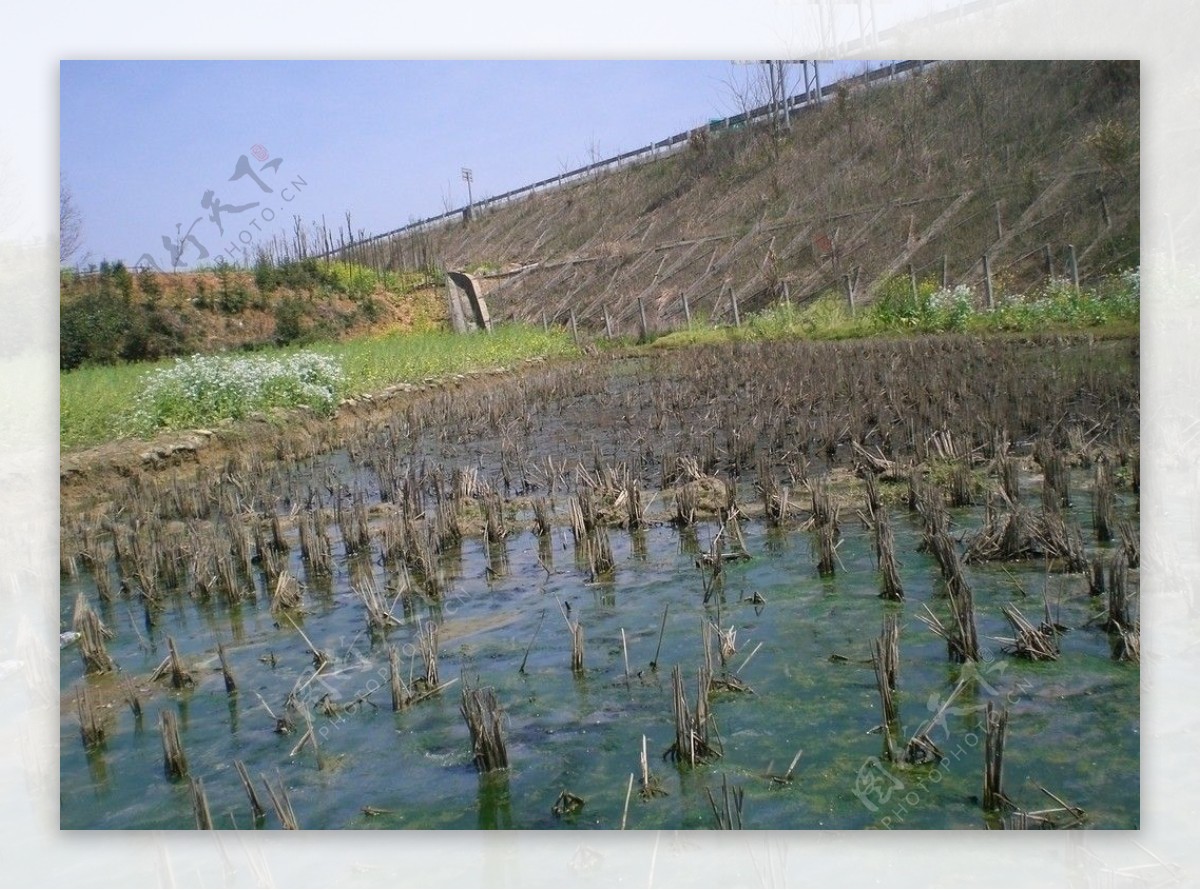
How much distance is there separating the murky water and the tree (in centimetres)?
131

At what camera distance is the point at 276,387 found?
588cm

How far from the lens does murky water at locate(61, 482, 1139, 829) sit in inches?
131

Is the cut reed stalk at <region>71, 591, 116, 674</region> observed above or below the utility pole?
below

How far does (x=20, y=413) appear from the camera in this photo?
166 inches

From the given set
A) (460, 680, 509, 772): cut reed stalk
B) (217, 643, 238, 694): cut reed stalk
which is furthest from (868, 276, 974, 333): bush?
(217, 643, 238, 694): cut reed stalk

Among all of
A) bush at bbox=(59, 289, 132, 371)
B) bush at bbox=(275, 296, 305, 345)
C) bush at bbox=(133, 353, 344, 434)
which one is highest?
bush at bbox=(275, 296, 305, 345)

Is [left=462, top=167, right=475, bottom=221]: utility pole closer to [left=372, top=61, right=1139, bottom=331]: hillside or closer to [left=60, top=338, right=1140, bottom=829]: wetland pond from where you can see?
[left=372, top=61, right=1139, bottom=331]: hillside

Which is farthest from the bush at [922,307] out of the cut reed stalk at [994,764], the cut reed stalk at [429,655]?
the cut reed stalk at [429,655]

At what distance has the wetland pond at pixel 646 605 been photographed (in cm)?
338

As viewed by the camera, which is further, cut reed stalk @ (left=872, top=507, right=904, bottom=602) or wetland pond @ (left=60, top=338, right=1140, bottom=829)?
cut reed stalk @ (left=872, top=507, right=904, bottom=602)

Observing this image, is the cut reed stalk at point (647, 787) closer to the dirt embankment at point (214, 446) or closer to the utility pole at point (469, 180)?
the dirt embankment at point (214, 446)

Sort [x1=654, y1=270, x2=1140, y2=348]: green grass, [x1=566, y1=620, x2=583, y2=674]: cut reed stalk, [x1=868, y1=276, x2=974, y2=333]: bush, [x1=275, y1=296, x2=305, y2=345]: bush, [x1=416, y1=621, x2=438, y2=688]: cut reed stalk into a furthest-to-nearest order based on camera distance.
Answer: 1. [x1=275, y1=296, x2=305, y2=345]: bush
2. [x1=868, y1=276, x2=974, y2=333]: bush
3. [x1=654, y1=270, x2=1140, y2=348]: green grass
4. [x1=566, y1=620, x2=583, y2=674]: cut reed stalk
5. [x1=416, y1=621, x2=438, y2=688]: cut reed stalk

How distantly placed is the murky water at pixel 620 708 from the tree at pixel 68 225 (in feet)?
4.28

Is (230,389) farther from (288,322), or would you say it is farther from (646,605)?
(646,605)
